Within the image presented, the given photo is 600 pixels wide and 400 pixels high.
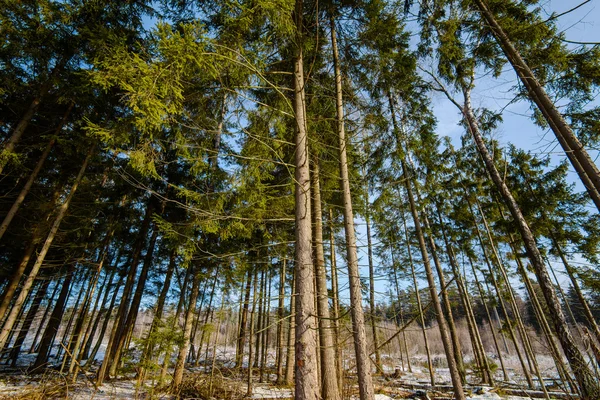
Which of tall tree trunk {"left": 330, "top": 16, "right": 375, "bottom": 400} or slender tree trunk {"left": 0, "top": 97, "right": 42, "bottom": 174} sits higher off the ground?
slender tree trunk {"left": 0, "top": 97, "right": 42, "bottom": 174}

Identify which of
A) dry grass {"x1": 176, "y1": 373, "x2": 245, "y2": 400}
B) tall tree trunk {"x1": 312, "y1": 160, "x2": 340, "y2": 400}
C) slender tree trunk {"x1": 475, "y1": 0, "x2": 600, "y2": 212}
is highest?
slender tree trunk {"x1": 475, "y1": 0, "x2": 600, "y2": 212}

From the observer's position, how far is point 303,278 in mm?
3723

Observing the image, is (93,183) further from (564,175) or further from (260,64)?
(564,175)

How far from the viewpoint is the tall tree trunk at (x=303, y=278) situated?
3.19 m

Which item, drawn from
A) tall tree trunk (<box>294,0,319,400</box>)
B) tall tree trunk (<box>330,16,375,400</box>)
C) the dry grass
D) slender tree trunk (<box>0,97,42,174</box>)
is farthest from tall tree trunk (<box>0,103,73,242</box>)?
tall tree trunk (<box>330,16,375,400</box>)

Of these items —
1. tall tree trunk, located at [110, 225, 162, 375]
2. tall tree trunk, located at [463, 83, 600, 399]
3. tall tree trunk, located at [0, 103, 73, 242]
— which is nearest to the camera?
tall tree trunk, located at [463, 83, 600, 399]

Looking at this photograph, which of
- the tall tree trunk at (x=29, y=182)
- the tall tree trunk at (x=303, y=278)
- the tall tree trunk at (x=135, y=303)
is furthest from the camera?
the tall tree trunk at (x=135, y=303)

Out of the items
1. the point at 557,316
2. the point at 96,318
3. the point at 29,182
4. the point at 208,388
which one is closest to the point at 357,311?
the point at 557,316

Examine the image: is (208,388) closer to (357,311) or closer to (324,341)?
(324,341)

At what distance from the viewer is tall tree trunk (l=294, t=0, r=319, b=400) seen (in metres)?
3.19

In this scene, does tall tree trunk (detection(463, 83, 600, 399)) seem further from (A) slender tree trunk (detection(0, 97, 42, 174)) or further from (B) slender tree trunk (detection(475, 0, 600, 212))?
(A) slender tree trunk (detection(0, 97, 42, 174))

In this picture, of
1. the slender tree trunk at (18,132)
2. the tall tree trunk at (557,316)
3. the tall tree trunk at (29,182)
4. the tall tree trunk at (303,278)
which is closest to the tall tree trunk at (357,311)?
the tall tree trunk at (303,278)

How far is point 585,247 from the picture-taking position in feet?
36.2

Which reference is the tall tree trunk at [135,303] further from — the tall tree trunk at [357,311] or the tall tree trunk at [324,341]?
the tall tree trunk at [357,311]
